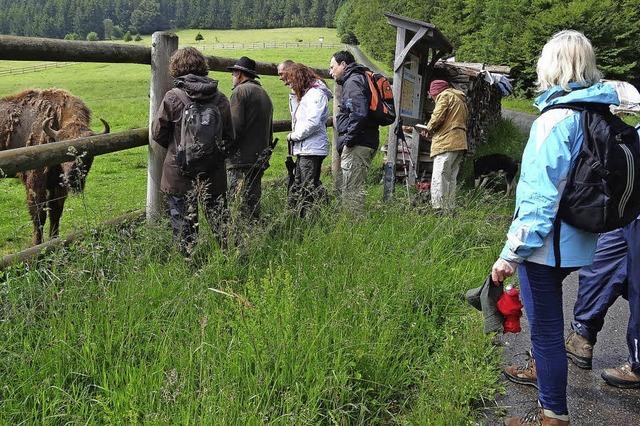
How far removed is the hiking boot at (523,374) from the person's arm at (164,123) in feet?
9.50

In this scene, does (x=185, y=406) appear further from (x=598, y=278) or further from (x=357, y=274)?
(x=598, y=278)

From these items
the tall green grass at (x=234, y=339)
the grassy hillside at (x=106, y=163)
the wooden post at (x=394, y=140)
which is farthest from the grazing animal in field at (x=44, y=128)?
the wooden post at (x=394, y=140)

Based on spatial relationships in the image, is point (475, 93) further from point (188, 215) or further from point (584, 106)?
point (584, 106)

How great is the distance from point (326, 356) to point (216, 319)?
68 cm

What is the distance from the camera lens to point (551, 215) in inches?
101

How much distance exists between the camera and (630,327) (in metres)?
3.53

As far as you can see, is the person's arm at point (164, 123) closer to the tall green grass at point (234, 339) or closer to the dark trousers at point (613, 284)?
the tall green grass at point (234, 339)

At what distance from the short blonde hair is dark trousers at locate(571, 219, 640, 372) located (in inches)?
51.6

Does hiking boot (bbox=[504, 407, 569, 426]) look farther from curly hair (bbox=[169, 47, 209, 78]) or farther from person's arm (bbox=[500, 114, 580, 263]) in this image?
curly hair (bbox=[169, 47, 209, 78])

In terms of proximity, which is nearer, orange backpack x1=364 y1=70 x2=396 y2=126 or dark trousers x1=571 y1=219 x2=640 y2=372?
dark trousers x1=571 y1=219 x2=640 y2=372

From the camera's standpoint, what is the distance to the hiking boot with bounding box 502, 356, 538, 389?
11.3 feet

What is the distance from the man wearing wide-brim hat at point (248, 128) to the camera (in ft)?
16.7

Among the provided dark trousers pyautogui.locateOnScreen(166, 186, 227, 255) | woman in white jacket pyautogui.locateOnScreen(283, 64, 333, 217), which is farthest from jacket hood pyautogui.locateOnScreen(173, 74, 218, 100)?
woman in white jacket pyautogui.locateOnScreen(283, 64, 333, 217)

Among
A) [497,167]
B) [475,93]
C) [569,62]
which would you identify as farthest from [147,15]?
[569,62]
